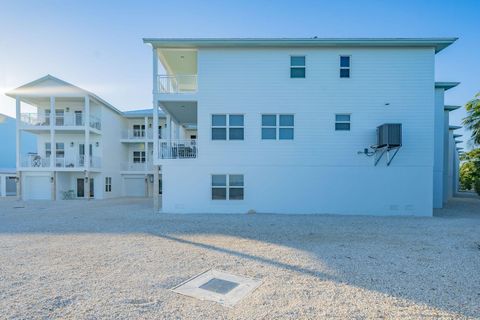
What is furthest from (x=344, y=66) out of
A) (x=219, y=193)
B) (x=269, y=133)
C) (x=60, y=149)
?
(x=60, y=149)

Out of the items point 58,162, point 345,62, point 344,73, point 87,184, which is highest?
point 345,62

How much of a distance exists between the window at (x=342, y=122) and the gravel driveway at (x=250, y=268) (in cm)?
468

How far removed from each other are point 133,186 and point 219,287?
74.3 ft

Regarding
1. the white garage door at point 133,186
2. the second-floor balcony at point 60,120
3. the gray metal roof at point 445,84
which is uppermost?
the gray metal roof at point 445,84

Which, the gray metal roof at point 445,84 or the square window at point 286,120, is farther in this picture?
the gray metal roof at point 445,84

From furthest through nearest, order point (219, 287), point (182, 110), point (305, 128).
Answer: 1. point (182, 110)
2. point (305, 128)
3. point (219, 287)

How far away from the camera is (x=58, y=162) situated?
20.3m

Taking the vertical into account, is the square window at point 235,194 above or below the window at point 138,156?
below

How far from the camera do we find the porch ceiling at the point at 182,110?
1261cm

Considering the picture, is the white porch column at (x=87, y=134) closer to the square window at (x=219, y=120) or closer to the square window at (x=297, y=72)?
the square window at (x=219, y=120)

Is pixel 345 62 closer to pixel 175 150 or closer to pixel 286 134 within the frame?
pixel 286 134

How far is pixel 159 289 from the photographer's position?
4062 millimetres

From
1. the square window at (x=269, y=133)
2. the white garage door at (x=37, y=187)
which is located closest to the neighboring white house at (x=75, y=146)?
the white garage door at (x=37, y=187)

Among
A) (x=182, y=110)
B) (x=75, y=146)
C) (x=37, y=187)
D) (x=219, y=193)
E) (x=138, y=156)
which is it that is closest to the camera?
(x=219, y=193)
